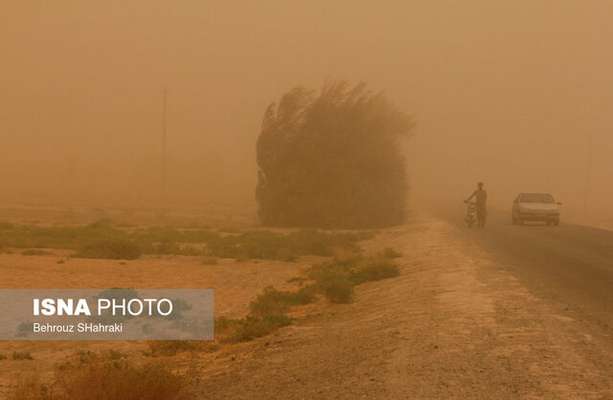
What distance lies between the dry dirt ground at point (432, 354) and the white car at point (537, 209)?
2932 centimetres

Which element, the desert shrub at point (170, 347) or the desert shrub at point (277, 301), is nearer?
the desert shrub at point (170, 347)

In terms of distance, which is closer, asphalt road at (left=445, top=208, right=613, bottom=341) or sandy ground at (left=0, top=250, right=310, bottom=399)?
sandy ground at (left=0, top=250, right=310, bottom=399)

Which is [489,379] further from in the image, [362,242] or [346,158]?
[346,158]

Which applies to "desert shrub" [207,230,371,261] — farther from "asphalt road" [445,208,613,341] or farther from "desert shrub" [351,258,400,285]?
"desert shrub" [351,258,400,285]

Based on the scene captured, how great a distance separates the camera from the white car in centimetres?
4631

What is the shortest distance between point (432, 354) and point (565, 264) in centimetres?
1399

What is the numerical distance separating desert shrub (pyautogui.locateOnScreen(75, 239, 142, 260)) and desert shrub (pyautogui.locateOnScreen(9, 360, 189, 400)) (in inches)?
776

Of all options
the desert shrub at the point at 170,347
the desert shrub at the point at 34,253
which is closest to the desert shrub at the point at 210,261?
the desert shrub at the point at 34,253

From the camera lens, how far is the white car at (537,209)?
46.3m

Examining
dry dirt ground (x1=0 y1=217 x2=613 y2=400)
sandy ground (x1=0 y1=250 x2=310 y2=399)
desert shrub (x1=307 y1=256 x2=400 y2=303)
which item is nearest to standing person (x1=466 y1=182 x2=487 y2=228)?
sandy ground (x1=0 y1=250 x2=310 y2=399)

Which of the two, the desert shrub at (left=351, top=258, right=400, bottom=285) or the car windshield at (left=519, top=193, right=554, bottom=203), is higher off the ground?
the car windshield at (left=519, top=193, right=554, bottom=203)

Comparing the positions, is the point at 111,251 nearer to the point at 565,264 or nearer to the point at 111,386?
the point at 565,264

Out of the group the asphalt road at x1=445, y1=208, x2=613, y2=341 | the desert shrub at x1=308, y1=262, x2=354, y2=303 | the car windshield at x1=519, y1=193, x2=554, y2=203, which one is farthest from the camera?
the car windshield at x1=519, y1=193, x2=554, y2=203

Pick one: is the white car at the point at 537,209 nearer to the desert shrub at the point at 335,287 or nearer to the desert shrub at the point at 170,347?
the desert shrub at the point at 335,287
